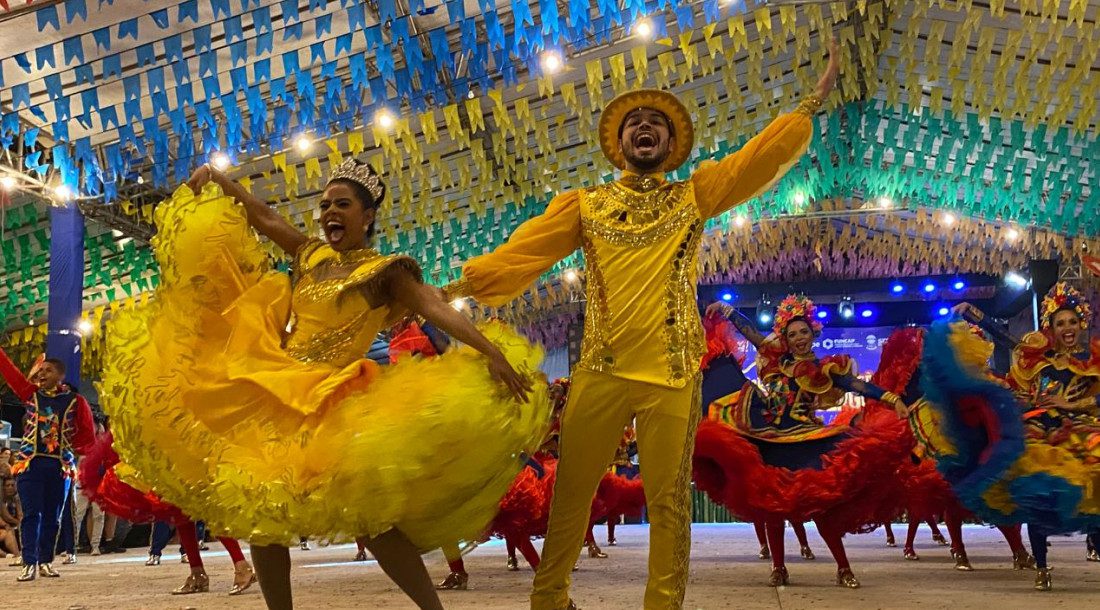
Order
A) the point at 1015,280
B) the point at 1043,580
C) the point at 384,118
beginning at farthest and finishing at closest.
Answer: the point at 1015,280 < the point at 384,118 < the point at 1043,580

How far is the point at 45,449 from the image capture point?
686 cm

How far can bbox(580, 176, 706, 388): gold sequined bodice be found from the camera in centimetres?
326

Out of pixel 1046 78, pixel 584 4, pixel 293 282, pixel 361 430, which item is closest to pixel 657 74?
pixel 584 4

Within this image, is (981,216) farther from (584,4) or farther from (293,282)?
(293,282)

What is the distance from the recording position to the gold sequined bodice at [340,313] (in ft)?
10.2

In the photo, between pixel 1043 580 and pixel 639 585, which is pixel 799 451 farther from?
pixel 1043 580

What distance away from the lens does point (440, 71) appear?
1070 cm

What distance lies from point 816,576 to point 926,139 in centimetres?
888

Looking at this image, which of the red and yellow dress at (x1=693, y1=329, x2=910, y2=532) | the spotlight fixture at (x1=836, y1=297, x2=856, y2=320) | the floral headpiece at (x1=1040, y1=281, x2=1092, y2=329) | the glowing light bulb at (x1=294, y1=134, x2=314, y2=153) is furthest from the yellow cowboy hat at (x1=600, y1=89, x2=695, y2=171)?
the spotlight fixture at (x1=836, y1=297, x2=856, y2=320)

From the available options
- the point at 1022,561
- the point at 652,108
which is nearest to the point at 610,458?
the point at 652,108

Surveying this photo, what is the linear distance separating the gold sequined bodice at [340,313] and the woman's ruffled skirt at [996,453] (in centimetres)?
289

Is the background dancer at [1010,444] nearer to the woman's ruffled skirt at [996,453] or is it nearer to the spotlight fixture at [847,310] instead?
the woman's ruffled skirt at [996,453]

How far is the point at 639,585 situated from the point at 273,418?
316 centimetres

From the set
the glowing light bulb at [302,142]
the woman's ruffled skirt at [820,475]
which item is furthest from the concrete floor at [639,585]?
the glowing light bulb at [302,142]
